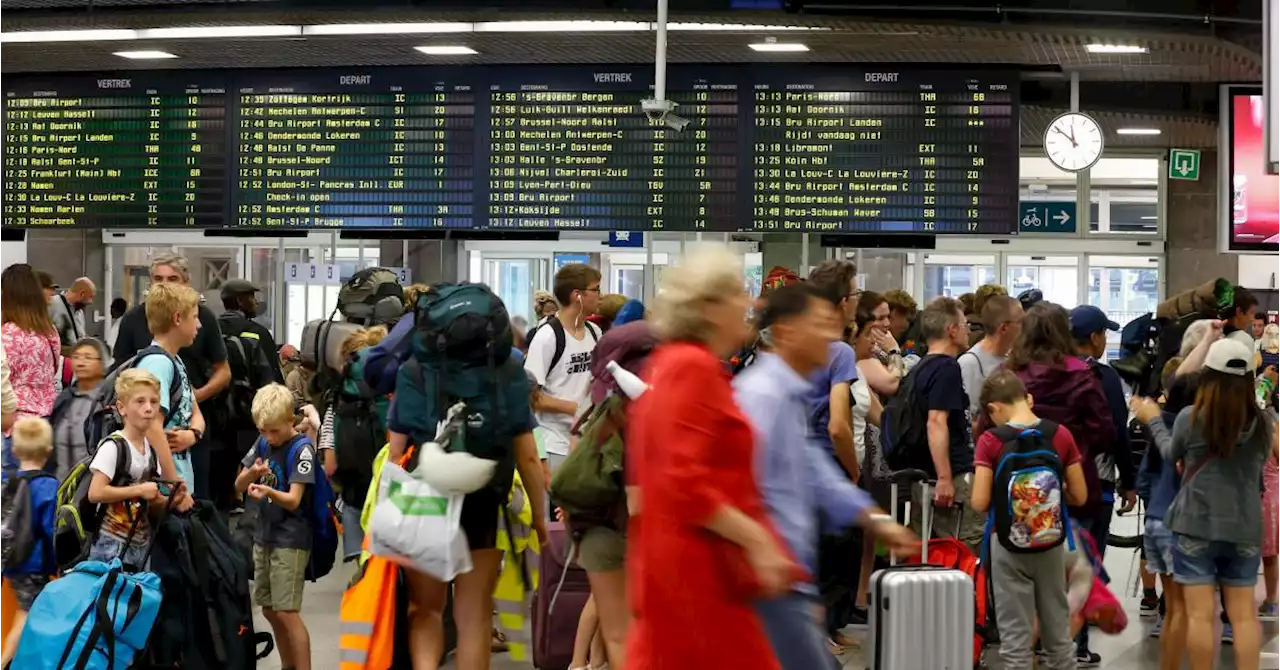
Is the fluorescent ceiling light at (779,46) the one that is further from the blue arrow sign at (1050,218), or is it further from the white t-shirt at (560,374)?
the blue arrow sign at (1050,218)

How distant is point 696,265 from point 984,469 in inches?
106

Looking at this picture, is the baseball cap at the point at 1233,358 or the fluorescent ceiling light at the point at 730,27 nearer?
the baseball cap at the point at 1233,358

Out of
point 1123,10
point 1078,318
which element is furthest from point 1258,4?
point 1078,318

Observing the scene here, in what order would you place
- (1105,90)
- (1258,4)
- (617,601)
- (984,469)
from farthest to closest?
(1105,90), (1258,4), (984,469), (617,601)

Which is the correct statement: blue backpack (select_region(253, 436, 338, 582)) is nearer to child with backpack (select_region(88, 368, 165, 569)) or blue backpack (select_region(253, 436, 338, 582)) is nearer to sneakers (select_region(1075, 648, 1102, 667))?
child with backpack (select_region(88, 368, 165, 569))

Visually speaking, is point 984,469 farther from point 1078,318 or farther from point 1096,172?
point 1096,172

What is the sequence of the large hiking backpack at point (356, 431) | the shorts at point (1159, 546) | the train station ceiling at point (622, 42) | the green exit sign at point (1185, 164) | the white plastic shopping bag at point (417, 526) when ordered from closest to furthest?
the white plastic shopping bag at point (417, 526) → the shorts at point (1159, 546) → the large hiking backpack at point (356, 431) → the train station ceiling at point (622, 42) → the green exit sign at point (1185, 164)

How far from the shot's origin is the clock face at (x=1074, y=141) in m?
11.2

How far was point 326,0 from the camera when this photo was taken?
1005 cm

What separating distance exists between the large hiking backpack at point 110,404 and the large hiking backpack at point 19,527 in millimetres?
291

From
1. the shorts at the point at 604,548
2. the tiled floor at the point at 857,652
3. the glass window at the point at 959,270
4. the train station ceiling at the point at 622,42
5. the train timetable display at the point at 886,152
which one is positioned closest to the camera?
the shorts at the point at 604,548

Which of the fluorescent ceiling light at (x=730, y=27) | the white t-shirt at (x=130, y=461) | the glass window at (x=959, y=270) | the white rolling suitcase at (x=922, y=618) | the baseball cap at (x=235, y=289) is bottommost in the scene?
the white rolling suitcase at (x=922, y=618)

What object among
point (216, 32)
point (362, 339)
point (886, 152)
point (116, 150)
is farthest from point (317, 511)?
point (116, 150)

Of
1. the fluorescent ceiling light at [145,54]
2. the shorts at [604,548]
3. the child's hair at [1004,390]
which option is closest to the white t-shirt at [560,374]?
the shorts at [604,548]
